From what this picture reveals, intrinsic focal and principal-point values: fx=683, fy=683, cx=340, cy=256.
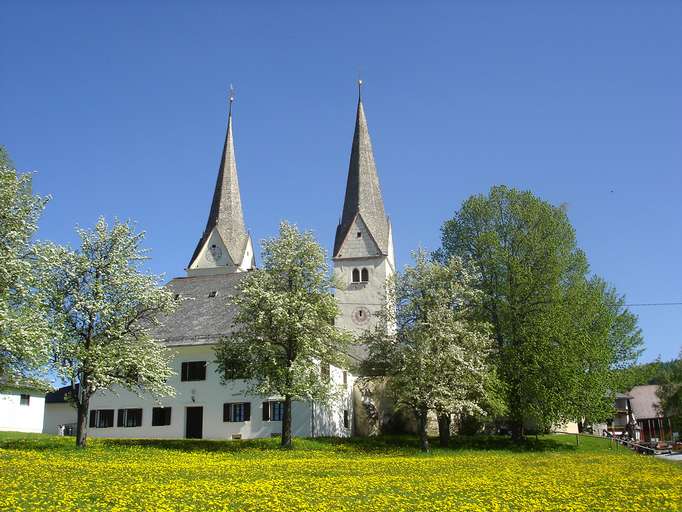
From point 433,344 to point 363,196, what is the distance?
126 ft

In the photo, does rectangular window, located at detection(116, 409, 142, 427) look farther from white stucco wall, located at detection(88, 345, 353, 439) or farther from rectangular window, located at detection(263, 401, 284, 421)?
rectangular window, located at detection(263, 401, 284, 421)

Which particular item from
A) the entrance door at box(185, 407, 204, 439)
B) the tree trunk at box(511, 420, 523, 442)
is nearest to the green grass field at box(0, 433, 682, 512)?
the entrance door at box(185, 407, 204, 439)

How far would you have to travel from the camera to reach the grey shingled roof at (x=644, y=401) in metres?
97.2

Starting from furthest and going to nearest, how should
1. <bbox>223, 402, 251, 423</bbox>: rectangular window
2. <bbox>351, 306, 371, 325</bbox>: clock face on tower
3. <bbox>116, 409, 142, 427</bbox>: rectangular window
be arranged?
<bbox>351, 306, 371, 325</bbox>: clock face on tower
<bbox>116, 409, 142, 427</bbox>: rectangular window
<bbox>223, 402, 251, 423</bbox>: rectangular window

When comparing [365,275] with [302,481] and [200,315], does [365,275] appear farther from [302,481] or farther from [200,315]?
[302,481]

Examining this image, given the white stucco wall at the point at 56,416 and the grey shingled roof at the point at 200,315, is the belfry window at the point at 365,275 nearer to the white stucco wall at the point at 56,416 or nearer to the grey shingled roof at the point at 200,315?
the grey shingled roof at the point at 200,315

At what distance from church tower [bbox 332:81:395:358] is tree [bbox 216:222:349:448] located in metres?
32.7

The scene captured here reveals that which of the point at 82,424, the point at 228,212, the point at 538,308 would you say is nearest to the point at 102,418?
the point at 82,424

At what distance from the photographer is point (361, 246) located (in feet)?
242

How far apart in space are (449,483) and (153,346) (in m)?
19.8

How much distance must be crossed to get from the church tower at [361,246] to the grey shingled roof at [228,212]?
1125cm

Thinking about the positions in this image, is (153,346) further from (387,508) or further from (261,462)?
(387,508)

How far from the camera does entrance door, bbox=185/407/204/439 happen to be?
4466 cm

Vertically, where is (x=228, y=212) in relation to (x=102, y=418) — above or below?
above
